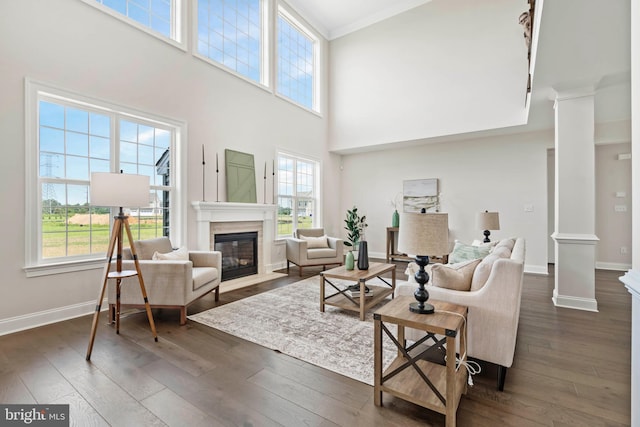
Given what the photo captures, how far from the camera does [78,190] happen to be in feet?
10.7

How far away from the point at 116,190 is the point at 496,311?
301 cm

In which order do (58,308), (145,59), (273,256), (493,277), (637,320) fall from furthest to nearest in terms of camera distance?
(273,256)
(145,59)
(58,308)
(493,277)
(637,320)

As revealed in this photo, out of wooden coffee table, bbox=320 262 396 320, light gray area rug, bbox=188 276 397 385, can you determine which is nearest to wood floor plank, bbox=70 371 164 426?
light gray area rug, bbox=188 276 397 385

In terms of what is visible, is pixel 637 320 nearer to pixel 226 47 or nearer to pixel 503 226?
pixel 503 226

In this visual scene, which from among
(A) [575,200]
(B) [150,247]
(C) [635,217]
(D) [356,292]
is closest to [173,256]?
(B) [150,247]

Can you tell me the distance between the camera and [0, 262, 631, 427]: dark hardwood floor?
5.30 feet

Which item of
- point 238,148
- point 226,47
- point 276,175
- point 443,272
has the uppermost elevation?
point 226,47

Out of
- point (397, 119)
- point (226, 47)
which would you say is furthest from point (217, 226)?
point (397, 119)

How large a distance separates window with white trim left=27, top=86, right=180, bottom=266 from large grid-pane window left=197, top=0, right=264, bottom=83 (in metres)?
1.73

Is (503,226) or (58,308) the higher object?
(503,226)

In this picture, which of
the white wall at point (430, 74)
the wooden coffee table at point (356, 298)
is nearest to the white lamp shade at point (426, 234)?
the wooden coffee table at point (356, 298)

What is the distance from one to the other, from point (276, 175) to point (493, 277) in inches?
176

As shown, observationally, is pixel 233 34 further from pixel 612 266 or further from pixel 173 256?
pixel 612 266

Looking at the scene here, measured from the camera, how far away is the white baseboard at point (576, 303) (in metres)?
3.35
